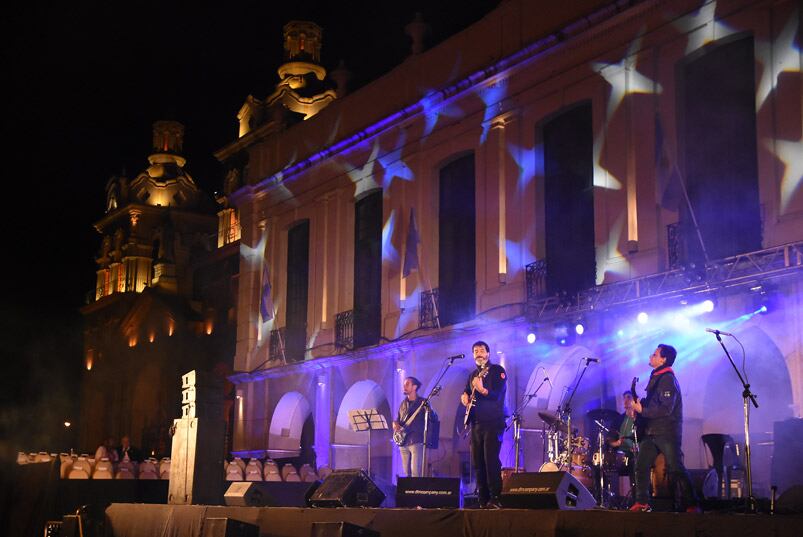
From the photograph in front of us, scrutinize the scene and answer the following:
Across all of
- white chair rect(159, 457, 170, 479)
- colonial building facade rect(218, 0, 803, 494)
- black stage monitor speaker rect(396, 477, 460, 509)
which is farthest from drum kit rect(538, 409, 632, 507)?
white chair rect(159, 457, 170, 479)

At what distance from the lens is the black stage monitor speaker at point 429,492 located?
10539 millimetres

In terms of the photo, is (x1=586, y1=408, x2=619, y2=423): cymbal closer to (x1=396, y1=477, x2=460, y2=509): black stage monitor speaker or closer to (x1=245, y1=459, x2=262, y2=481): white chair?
(x1=396, y1=477, x2=460, y2=509): black stage monitor speaker

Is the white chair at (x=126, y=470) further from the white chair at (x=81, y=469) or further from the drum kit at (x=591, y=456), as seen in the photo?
the drum kit at (x=591, y=456)

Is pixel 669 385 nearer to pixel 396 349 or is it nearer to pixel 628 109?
pixel 628 109

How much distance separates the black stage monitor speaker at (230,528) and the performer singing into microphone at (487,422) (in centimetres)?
250

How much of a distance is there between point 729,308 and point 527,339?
13.2 ft

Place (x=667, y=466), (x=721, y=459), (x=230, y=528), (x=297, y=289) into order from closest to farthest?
(x=667, y=466)
(x=230, y=528)
(x=721, y=459)
(x=297, y=289)

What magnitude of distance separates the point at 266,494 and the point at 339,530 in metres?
4.45

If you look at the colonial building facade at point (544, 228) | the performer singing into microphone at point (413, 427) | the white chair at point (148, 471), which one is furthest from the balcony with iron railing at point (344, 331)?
the performer singing into microphone at point (413, 427)

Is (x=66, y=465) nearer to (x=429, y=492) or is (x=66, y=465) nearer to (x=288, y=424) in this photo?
(x=288, y=424)

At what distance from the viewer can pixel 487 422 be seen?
1093cm

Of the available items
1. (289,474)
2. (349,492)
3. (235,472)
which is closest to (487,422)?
(349,492)

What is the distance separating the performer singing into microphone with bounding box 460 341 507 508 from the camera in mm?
10859

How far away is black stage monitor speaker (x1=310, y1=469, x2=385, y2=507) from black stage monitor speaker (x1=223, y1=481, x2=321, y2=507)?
0.59 m
